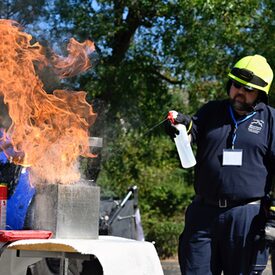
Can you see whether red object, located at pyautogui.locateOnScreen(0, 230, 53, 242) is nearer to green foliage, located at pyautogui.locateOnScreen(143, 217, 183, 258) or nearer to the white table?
the white table

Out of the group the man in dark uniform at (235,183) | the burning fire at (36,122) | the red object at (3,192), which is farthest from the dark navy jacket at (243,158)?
the red object at (3,192)

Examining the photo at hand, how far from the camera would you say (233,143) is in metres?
5.79

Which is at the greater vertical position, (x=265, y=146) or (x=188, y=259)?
(x=265, y=146)

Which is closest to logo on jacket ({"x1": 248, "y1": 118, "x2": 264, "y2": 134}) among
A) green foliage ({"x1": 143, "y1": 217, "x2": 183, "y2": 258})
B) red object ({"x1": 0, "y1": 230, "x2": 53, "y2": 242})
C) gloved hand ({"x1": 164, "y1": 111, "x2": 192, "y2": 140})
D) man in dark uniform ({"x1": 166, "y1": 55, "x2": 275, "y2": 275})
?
man in dark uniform ({"x1": 166, "y1": 55, "x2": 275, "y2": 275})

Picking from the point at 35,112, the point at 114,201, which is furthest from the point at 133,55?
the point at 35,112

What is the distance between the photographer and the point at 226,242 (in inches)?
225

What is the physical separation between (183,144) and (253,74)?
0.67m

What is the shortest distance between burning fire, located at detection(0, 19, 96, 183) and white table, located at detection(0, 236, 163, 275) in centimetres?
66

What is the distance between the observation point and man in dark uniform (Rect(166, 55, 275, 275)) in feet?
18.7

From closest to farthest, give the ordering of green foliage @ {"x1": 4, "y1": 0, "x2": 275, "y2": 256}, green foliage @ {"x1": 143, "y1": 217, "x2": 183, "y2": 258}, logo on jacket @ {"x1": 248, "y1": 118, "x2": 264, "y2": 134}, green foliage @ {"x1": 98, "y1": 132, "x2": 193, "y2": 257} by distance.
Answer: logo on jacket @ {"x1": 248, "y1": 118, "x2": 264, "y2": 134} → green foliage @ {"x1": 4, "y1": 0, "x2": 275, "y2": 256} → green foliage @ {"x1": 98, "y1": 132, "x2": 193, "y2": 257} → green foliage @ {"x1": 143, "y1": 217, "x2": 183, "y2": 258}

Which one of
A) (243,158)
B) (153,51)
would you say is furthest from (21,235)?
(153,51)

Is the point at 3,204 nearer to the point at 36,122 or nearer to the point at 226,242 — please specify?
the point at 36,122

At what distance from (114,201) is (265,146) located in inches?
216

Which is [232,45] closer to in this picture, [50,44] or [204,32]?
[204,32]
